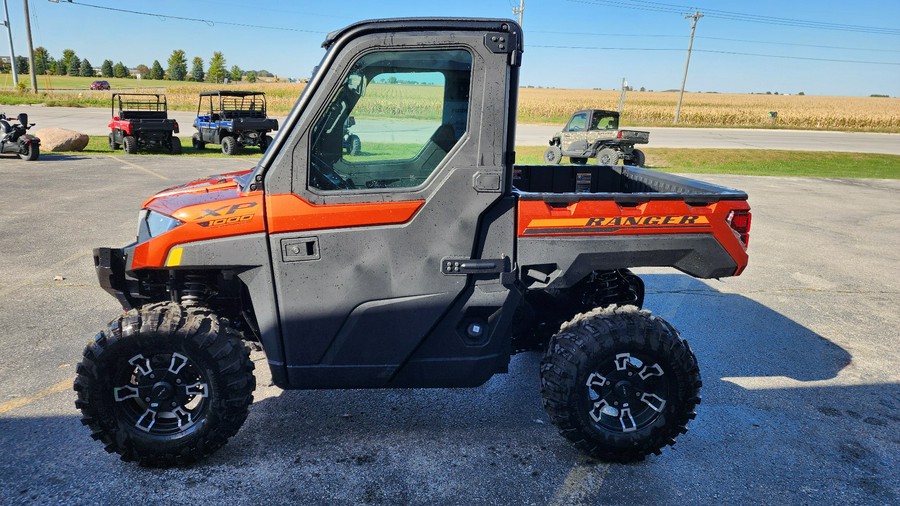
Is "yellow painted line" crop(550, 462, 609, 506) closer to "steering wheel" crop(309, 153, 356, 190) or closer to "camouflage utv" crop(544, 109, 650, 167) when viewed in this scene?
"steering wheel" crop(309, 153, 356, 190)

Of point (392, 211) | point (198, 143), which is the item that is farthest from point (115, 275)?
point (198, 143)

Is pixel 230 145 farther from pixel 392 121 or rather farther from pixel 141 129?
pixel 392 121

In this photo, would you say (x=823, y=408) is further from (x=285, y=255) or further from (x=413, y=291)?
(x=285, y=255)

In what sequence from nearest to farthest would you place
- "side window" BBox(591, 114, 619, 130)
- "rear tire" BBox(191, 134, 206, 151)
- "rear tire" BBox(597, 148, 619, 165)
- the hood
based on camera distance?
the hood, "rear tire" BBox(597, 148, 619, 165), "side window" BBox(591, 114, 619, 130), "rear tire" BBox(191, 134, 206, 151)

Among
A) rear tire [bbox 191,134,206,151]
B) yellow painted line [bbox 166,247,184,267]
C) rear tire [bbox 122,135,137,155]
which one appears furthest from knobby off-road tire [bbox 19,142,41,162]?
yellow painted line [bbox 166,247,184,267]

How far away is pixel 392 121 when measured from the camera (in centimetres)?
312

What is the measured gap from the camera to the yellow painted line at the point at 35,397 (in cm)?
371

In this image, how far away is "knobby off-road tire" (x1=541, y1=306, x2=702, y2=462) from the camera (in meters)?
3.18

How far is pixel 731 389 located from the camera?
4273 millimetres

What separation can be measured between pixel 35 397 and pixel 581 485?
3.53 meters

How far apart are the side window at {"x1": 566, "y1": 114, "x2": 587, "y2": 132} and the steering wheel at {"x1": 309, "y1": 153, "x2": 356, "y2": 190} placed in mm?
17215

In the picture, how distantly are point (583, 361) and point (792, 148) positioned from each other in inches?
1094

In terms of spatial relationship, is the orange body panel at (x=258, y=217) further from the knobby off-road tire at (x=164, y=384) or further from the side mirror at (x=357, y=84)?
the side mirror at (x=357, y=84)

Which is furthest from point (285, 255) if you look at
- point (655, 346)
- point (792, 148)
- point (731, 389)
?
point (792, 148)
